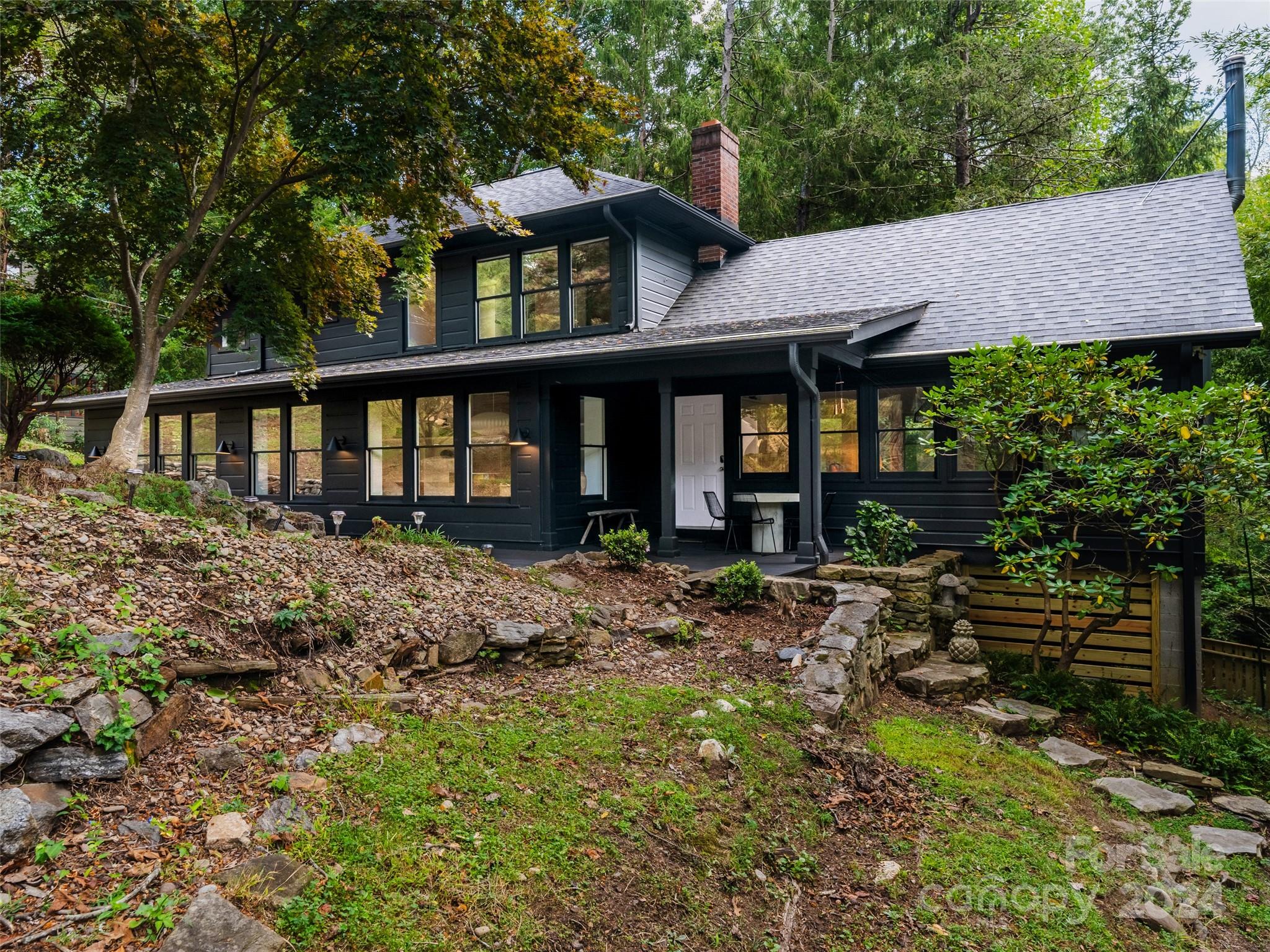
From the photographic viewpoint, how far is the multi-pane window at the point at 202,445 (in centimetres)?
→ 1345

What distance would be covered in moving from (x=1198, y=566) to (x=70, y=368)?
13316 mm

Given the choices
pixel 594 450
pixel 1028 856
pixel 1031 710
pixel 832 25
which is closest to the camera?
pixel 1028 856

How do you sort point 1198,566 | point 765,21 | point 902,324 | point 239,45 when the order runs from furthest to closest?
1. point 765,21
2. point 902,324
3. point 1198,566
4. point 239,45

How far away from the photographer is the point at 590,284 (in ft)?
33.8

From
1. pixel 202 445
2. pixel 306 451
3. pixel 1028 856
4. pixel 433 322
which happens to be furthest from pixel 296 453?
pixel 1028 856

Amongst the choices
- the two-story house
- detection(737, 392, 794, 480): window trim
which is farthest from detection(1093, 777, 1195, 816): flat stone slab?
detection(737, 392, 794, 480): window trim

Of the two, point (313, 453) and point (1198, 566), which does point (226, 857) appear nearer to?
point (1198, 566)

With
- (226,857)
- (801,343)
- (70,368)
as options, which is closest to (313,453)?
(70,368)

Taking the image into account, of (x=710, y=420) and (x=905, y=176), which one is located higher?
(x=905, y=176)

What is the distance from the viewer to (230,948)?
1943mm

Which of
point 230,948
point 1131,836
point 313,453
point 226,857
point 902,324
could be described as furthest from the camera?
point 313,453

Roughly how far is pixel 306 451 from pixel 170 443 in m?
3.90

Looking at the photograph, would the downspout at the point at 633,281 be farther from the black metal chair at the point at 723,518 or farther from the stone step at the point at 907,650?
the stone step at the point at 907,650

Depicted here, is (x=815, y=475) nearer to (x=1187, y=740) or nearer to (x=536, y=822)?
(x=1187, y=740)
